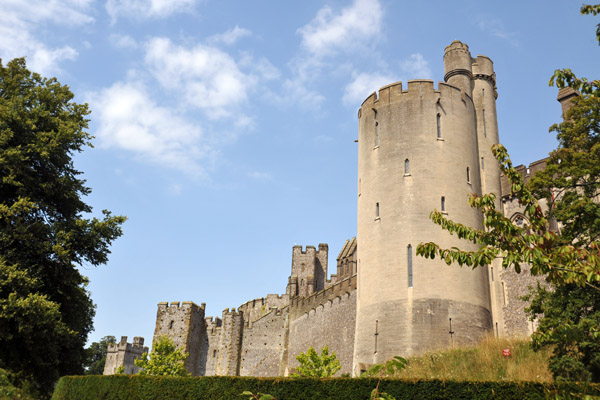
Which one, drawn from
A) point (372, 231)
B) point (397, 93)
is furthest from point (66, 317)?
point (397, 93)

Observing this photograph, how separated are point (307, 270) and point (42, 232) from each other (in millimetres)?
31617

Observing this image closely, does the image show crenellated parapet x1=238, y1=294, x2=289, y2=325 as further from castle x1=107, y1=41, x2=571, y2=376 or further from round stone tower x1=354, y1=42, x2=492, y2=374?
round stone tower x1=354, y1=42, x2=492, y2=374

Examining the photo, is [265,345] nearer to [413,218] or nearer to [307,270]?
[307,270]

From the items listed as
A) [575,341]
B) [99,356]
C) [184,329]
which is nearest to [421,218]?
[575,341]

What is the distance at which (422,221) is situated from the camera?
28.2 meters

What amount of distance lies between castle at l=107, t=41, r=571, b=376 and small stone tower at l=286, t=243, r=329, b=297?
10790 millimetres

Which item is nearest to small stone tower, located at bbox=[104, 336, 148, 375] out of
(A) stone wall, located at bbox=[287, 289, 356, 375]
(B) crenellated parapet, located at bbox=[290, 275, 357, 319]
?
(B) crenellated parapet, located at bbox=[290, 275, 357, 319]

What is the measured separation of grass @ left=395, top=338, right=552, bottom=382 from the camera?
66.4ft

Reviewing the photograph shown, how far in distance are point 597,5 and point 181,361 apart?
40.3 metres

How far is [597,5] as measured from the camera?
9.95 metres

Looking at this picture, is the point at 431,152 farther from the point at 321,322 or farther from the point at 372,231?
the point at 321,322

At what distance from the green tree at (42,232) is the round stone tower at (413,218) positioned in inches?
513

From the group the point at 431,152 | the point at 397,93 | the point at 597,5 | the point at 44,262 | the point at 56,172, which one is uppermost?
the point at 397,93

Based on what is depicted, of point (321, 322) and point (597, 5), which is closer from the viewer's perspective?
point (597, 5)
